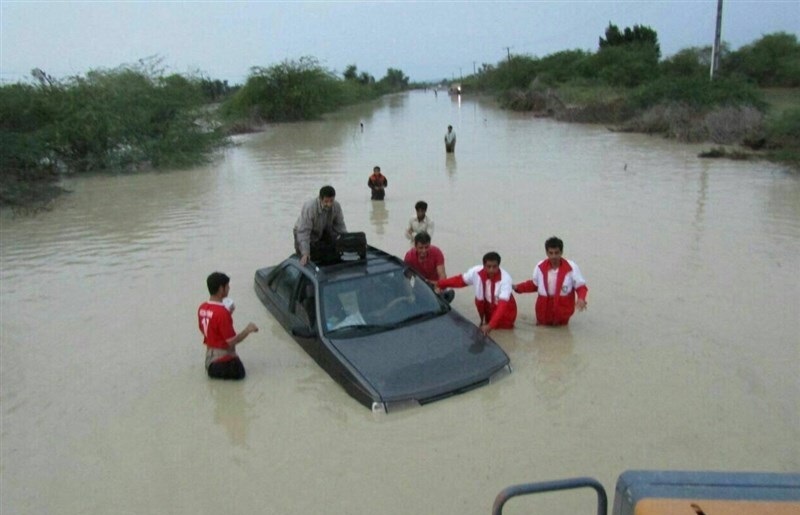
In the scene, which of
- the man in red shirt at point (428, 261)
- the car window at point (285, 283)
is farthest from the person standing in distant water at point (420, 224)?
the car window at point (285, 283)

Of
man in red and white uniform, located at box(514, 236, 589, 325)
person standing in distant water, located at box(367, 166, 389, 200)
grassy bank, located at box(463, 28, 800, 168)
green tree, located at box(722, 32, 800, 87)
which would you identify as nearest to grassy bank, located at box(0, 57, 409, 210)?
person standing in distant water, located at box(367, 166, 389, 200)

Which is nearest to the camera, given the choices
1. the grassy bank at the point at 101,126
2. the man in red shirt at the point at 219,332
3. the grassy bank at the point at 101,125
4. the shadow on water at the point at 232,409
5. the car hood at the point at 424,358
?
the car hood at the point at 424,358

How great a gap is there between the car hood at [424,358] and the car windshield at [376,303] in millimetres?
152

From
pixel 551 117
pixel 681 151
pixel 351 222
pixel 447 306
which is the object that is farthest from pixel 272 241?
pixel 551 117

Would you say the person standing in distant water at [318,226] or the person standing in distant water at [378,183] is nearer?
the person standing in distant water at [318,226]

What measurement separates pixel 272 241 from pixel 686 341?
824cm

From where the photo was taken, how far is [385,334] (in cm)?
647

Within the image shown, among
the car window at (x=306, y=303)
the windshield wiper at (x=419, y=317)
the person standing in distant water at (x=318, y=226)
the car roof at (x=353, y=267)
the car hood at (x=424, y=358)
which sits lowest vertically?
the car hood at (x=424, y=358)

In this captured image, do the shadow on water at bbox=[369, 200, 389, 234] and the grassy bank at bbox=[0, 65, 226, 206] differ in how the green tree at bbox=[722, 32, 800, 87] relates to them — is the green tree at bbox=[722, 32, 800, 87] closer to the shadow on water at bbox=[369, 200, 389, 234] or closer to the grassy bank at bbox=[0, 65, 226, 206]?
the grassy bank at bbox=[0, 65, 226, 206]

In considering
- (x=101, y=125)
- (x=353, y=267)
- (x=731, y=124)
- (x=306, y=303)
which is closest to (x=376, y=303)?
(x=353, y=267)

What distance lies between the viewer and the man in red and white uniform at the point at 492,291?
733 cm

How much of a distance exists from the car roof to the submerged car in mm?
10

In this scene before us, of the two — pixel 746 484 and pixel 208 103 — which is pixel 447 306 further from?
pixel 208 103

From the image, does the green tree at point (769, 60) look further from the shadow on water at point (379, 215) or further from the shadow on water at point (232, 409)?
the shadow on water at point (232, 409)
